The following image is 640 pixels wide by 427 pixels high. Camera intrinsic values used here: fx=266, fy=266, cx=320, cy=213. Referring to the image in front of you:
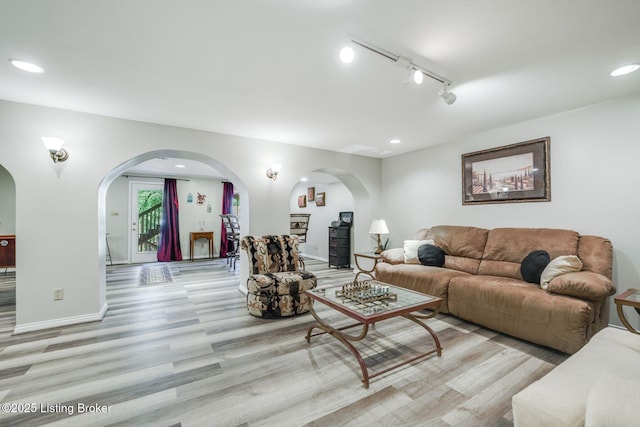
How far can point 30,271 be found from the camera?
2.82 metres

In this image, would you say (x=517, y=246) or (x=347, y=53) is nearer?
(x=347, y=53)

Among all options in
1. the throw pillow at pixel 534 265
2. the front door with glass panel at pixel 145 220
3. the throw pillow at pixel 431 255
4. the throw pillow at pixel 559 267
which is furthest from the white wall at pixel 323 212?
the throw pillow at pixel 559 267

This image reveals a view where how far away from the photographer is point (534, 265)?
2.82 m

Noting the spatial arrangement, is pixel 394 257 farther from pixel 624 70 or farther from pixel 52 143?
pixel 52 143

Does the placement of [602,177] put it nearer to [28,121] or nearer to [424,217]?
[424,217]

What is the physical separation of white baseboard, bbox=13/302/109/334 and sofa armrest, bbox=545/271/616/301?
481cm

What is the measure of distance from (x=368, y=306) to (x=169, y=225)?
265 inches

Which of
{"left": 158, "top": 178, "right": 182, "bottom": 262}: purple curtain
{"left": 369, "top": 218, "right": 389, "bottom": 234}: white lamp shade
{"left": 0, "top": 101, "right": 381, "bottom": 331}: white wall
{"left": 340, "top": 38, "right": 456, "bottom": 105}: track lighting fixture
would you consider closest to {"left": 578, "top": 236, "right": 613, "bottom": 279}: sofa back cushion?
{"left": 340, "top": 38, "right": 456, "bottom": 105}: track lighting fixture

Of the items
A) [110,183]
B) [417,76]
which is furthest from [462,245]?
[110,183]

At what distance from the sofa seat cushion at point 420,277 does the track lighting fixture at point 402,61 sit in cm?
203

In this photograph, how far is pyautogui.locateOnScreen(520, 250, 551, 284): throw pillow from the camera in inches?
110

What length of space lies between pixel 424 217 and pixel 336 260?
2.42 m

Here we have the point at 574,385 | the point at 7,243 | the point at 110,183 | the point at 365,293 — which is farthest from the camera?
the point at 7,243

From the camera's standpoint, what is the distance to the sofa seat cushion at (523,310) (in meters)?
2.23
